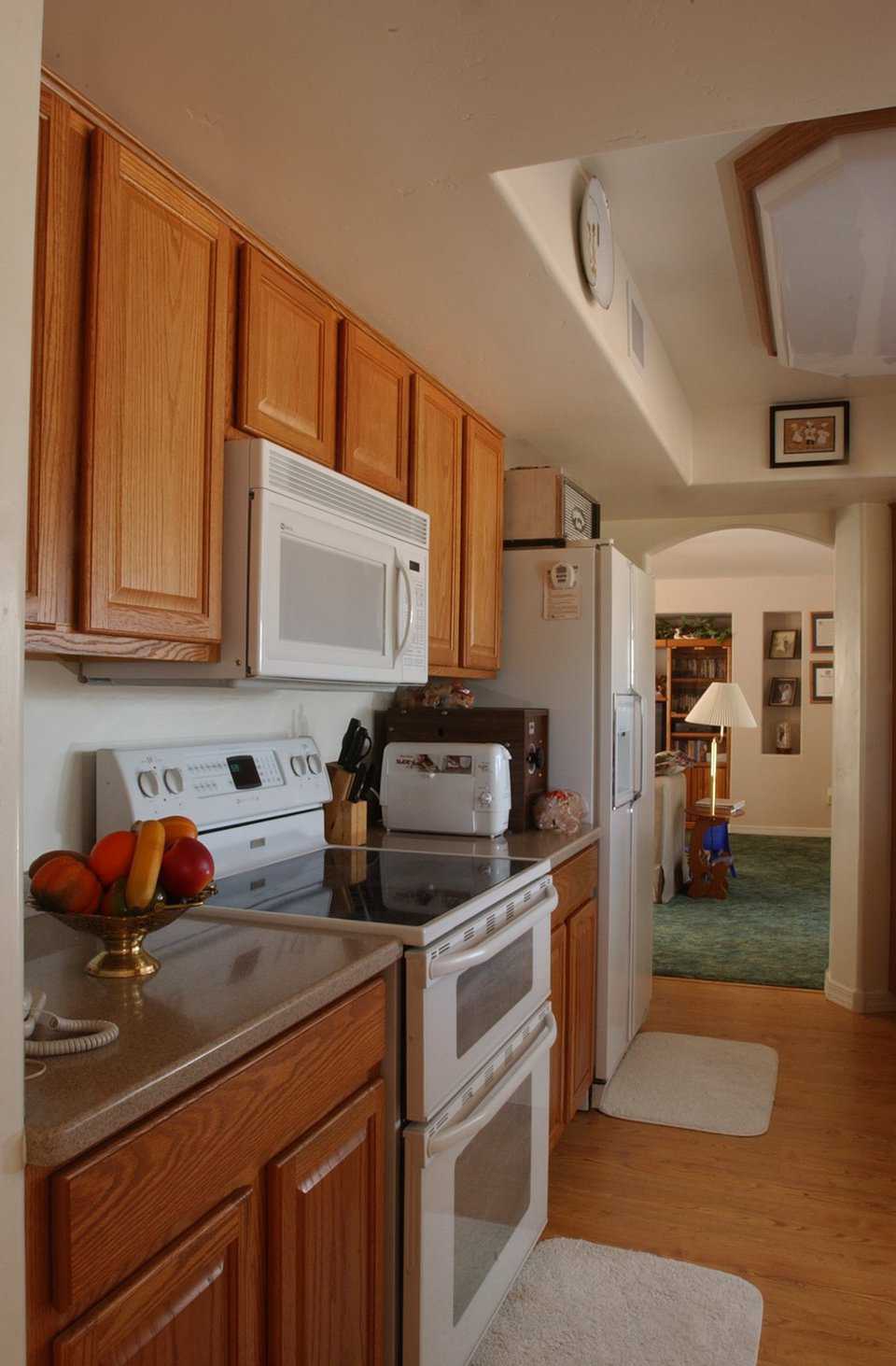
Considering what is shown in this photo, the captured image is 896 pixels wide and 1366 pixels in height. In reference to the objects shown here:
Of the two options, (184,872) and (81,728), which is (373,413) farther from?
(184,872)

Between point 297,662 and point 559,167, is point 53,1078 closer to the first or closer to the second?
point 297,662

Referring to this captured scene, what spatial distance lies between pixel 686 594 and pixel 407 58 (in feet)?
29.8

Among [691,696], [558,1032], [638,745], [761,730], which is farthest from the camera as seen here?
[691,696]

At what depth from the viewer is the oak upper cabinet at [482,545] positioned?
3047mm

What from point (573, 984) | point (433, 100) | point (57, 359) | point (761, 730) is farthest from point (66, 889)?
point (761, 730)

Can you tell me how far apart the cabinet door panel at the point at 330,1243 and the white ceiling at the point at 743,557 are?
5.81 m

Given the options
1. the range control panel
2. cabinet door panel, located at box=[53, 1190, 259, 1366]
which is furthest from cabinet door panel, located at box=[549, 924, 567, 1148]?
cabinet door panel, located at box=[53, 1190, 259, 1366]

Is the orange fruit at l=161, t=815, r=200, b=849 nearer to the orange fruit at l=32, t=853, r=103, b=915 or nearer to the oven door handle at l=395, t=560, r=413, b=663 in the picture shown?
the orange fruit at l=32, t=853, r=103, b=915

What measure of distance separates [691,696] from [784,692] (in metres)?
0.91

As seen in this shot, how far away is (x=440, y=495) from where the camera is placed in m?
2.85

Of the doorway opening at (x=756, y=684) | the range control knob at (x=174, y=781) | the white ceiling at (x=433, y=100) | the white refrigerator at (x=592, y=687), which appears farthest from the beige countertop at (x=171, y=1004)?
the doorway opening at (x=756, y=684)

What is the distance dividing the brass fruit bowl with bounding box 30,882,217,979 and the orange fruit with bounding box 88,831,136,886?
0.18ft

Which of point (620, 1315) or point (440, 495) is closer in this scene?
point (620, 1315)

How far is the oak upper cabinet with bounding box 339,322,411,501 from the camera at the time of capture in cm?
230
